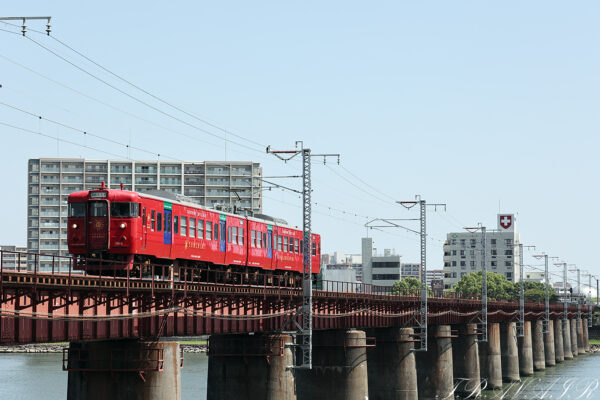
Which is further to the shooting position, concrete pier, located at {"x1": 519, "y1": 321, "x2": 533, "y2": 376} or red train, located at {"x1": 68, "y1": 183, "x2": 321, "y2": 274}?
concrete pier, located at {"x1": 519, "y1": 321, "x2": 533, "y2": 376}

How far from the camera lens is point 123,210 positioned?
53.2 m

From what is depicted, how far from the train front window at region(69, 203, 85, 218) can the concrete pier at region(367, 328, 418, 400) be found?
37793 millimetres

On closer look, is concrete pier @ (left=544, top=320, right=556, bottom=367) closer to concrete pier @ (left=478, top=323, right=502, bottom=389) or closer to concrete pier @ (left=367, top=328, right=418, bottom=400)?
concrete pier @ (left=478, top=323, right=502, bottom=389)

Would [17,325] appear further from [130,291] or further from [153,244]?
[153,244]

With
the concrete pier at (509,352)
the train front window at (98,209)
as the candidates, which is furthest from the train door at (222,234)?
the concrete pier at (509,352)

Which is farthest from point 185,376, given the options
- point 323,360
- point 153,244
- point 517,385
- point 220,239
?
point 153,244

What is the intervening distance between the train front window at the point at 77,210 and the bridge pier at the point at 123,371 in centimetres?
848

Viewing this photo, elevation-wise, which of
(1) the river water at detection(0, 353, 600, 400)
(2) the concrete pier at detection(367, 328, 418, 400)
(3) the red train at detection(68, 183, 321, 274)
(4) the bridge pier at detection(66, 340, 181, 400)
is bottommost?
(1) the river water at detection(0, 353, 600, 400)

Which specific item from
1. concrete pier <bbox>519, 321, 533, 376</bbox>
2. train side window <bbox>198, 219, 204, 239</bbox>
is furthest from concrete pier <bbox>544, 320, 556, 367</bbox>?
train side window <bbox>198, 219, 204, 239</bbox>

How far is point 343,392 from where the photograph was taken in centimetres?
7288

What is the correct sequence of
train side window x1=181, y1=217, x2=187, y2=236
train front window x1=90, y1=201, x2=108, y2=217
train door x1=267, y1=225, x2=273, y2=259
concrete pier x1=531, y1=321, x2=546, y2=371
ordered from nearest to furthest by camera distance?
train front window x1=90, y1=201, x2=108, y2=217 < train side window x1=181, y1=217, x2=187, y2=236 < train door x1=267, y1=225, x2=273, y2=259 < concrete pier x1=531, y1=321, x2=546, y2=371

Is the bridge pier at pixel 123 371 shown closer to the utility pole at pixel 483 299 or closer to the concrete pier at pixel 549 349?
the utility pole at pixel 483 299

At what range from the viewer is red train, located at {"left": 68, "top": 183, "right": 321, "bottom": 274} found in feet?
174

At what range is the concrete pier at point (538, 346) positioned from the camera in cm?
15088
